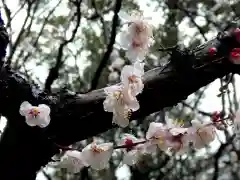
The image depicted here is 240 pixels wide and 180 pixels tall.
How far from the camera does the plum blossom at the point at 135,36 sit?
154 cm

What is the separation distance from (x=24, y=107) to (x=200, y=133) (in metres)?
0.53

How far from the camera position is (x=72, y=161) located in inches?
63.5

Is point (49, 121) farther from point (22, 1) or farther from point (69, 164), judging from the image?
point (22, 1)

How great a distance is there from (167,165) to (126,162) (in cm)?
341

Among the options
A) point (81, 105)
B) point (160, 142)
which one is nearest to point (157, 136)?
point (160, 142)

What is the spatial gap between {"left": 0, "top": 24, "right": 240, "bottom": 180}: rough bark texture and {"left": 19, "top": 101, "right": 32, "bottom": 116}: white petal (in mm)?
49

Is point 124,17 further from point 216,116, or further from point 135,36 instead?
point 216,116

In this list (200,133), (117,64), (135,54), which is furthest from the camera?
(117,64)

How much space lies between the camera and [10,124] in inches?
55.8

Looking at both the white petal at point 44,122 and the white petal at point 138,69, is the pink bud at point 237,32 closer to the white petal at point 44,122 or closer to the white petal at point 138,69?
the white petal at point 138,69

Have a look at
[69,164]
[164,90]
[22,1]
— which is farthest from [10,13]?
[164,90]

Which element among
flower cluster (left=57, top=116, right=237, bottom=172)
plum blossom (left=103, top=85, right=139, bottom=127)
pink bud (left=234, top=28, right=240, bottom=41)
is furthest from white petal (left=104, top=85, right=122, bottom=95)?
pink bud (left=234, top=28, right=240, bottom=41)

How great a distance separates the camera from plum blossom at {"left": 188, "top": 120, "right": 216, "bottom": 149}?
1.41m

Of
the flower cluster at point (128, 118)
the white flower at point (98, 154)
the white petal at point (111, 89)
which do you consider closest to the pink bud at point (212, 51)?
the flower cluster at point (128, 118)
